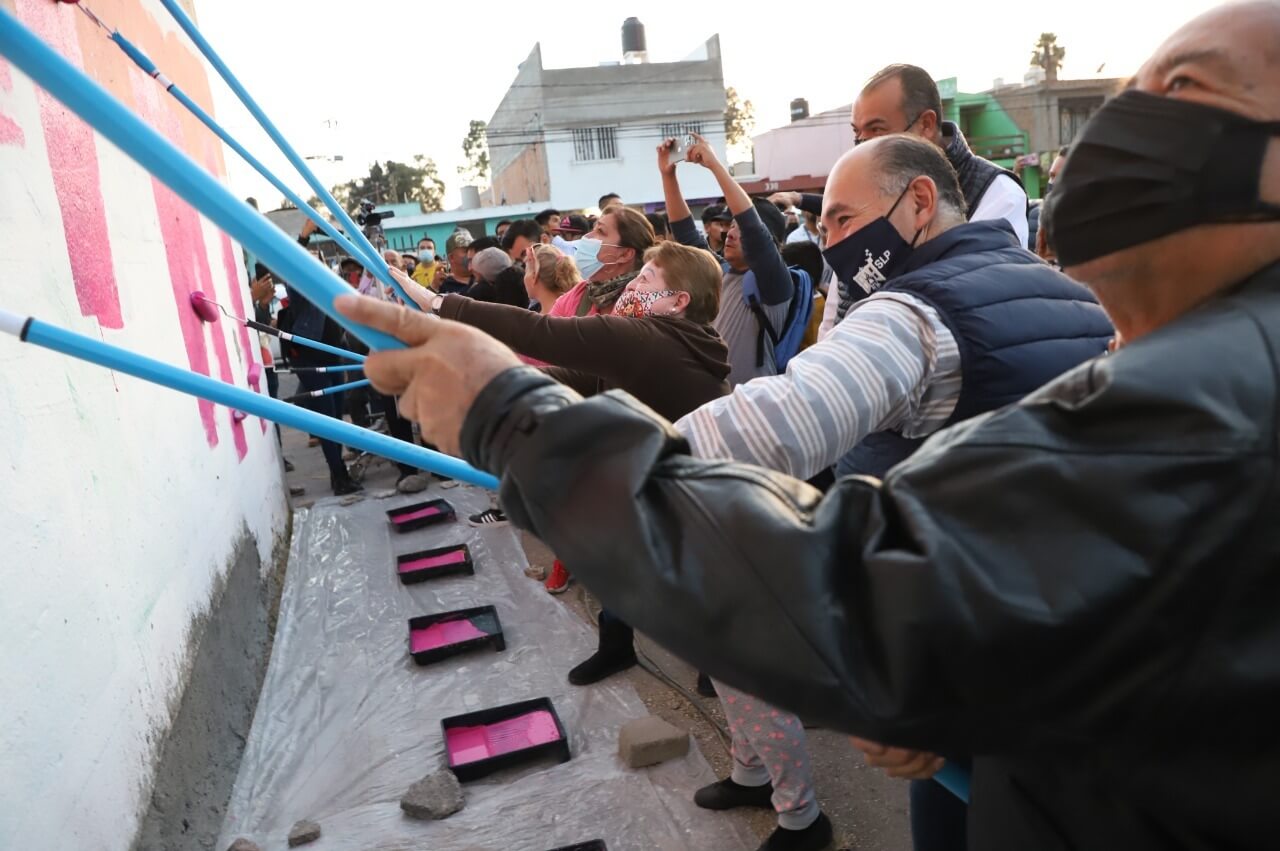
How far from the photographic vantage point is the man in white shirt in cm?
262

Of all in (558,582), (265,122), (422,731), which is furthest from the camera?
(558,582)

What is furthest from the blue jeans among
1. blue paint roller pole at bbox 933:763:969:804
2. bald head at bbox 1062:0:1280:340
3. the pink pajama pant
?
bald head at bbox 1062:0:1280:340

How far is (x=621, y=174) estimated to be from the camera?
29.6m

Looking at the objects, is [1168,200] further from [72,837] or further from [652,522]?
[72,837]

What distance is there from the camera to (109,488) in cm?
255

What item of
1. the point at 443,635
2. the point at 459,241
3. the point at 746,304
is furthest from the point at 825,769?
the point at 459,241

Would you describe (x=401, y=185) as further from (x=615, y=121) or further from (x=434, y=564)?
(x=434, y=564)

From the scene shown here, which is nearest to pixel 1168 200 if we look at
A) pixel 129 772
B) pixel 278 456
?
pixel 129 772

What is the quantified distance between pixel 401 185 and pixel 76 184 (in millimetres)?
59748

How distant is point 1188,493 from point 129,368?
125cm

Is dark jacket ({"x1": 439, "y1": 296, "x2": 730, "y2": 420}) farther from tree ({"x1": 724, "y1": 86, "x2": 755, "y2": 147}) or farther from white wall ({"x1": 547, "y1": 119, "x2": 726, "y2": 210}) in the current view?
tree ({"x1": 724, "y1": 86, "x2": 755, "y2": 147})

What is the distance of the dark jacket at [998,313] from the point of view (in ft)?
4.85

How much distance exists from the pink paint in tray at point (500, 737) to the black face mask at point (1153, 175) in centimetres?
263

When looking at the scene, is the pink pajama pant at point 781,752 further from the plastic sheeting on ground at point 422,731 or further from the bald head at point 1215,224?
the bald head at point 1215,224
